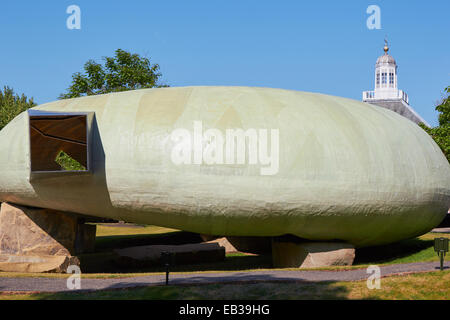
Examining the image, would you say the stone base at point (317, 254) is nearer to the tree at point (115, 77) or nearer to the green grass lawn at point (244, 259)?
the green grass lawn at point (244, 259)

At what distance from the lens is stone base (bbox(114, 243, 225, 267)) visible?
23203 mm

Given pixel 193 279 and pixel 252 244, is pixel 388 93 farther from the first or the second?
pixel 193 279

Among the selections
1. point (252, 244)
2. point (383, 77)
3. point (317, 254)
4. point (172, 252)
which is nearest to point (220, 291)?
point (317, 254)

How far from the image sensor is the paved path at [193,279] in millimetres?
14633

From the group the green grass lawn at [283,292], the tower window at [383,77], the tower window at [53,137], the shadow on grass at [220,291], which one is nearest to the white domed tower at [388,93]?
the tower window at [383,77]

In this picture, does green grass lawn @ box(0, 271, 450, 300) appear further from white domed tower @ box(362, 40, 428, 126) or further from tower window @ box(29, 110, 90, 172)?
white domed tower @ box(362, 40, 428, 126)

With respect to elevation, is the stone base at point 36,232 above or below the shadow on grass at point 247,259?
above

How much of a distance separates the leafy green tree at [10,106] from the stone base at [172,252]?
28.0m

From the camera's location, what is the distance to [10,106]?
49719 mm

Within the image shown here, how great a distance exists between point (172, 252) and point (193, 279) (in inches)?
308

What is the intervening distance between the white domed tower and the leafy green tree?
4999 cm

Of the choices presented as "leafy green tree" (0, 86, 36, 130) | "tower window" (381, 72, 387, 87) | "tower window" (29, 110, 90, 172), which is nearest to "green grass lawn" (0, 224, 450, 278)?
"tower window" (29, 110, 90, 172)
